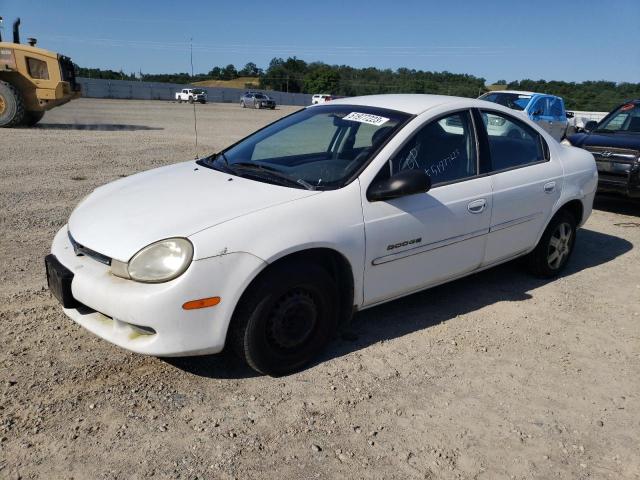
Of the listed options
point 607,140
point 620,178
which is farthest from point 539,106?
point 620,178

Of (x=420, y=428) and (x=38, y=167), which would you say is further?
(x=38, y=167)

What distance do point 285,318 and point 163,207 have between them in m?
0.96

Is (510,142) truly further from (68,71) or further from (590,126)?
(68,71)

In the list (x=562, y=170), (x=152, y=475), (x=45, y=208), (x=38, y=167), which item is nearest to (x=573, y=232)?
(x=562, y=170)

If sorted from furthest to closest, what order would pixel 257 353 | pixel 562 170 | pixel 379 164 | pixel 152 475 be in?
pixel 562 170 → pixel 379 164 → pixel 257 353 → pixel 152 475

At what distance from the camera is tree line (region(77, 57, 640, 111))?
3372 cm

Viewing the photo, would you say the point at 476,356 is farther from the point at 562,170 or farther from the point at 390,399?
the point at 562,170

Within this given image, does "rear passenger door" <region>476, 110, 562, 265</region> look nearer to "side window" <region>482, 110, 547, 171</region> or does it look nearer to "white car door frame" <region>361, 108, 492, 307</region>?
"side window" <region>482, 110, 547, 171</region>

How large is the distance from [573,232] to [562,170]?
2.29 ft

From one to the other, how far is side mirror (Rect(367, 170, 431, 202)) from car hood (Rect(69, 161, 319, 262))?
0.41 meters

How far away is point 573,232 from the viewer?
5.16m

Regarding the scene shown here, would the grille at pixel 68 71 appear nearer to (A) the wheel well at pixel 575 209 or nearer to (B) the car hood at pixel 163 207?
(B) the car hood at pixel 163 207

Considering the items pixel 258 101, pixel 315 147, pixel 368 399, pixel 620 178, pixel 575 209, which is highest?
pixel 315 147

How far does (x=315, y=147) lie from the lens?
14.1 ft
